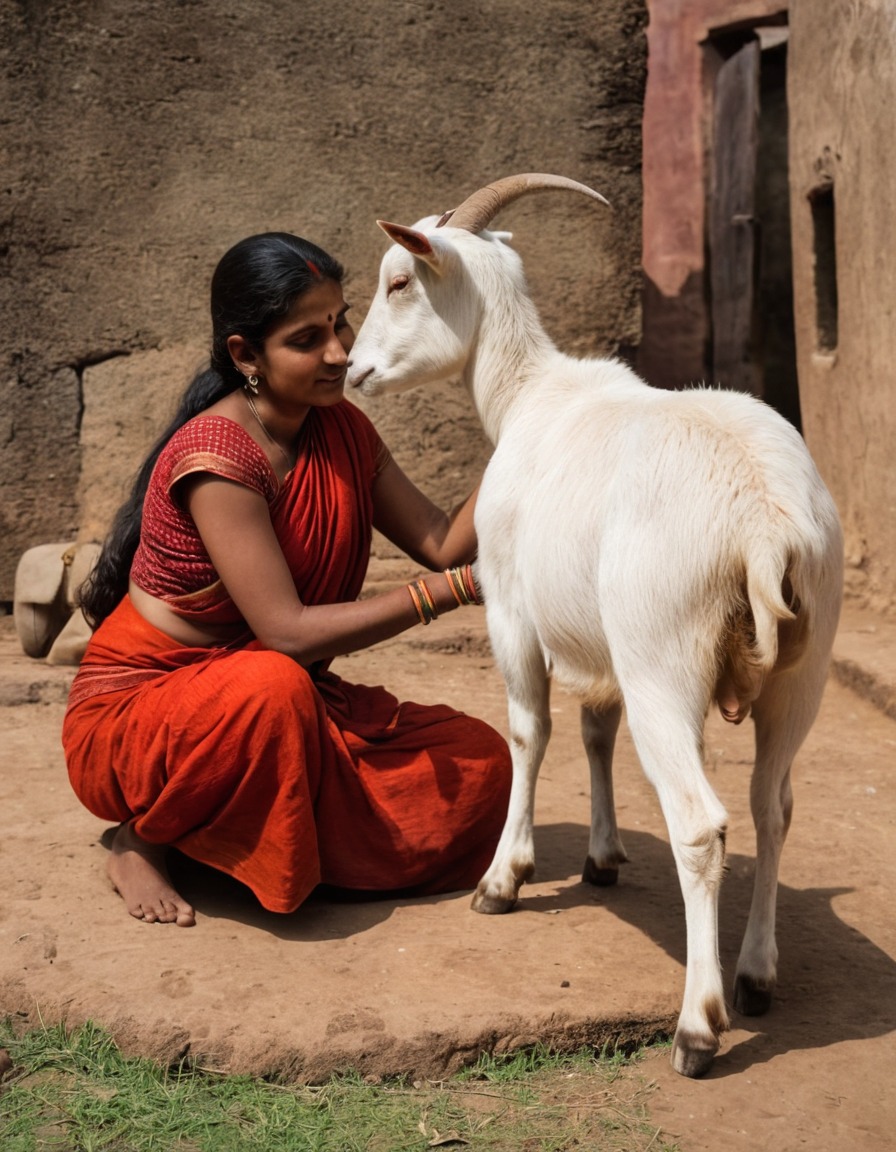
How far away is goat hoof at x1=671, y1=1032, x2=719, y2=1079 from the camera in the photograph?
2471mm

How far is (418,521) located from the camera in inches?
141

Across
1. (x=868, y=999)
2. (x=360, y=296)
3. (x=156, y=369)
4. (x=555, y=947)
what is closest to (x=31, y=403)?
(x=156, y=369)

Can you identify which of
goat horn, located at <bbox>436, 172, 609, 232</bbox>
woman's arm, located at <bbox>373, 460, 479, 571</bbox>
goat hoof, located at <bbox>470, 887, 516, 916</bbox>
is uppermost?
goat horn, located at <bbox>436, 172, 609, 232</bbox>

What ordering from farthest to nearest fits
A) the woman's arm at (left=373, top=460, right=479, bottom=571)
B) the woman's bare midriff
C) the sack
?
the sack
the woman's arm at (left=373, top=460, right=479, bottom=571)
the woman's bare midriff

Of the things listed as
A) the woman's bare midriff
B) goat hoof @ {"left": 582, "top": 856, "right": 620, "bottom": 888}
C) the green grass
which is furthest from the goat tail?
the woman's bare midriff

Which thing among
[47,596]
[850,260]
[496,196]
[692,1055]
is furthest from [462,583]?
[850,260]

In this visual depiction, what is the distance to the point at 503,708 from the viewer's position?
17.1 ft

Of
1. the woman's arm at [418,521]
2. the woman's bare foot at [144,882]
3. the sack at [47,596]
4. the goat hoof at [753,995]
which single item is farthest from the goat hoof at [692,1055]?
the sack at [47,596]

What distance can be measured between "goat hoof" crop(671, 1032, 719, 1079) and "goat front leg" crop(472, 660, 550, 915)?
73cm

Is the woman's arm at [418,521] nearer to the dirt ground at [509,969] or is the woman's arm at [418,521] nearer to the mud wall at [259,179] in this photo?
the dirt ground at [509,969]

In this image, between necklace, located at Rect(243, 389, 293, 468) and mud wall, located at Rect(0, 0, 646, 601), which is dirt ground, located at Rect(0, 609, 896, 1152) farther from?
mud wall, located at Rect(0, 0, 646, 601)

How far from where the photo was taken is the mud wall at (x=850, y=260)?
20.1 ft

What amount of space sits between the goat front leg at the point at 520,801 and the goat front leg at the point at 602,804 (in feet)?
0.87

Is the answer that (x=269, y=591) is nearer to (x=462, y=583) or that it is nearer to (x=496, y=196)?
(x=462, y=583)
